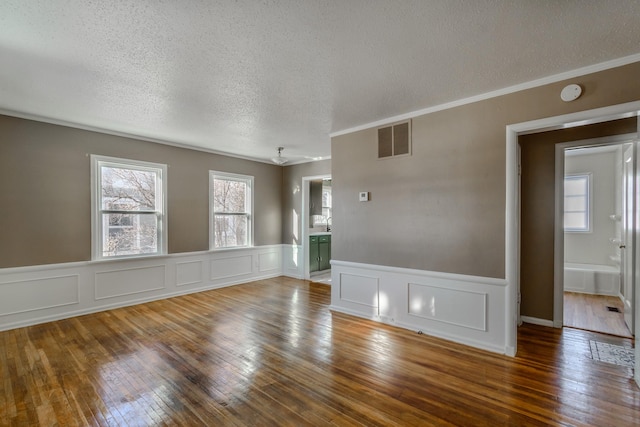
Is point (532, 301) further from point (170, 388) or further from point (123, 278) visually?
point (123, 278)

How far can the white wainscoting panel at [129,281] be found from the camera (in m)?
4.36

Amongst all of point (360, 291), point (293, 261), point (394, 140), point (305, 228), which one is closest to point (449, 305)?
point (360, 291)

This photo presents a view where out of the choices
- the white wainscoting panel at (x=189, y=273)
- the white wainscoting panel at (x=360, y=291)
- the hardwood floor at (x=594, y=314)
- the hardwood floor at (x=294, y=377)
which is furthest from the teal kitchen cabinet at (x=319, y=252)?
the hardwood floor at (x=594, y=314)

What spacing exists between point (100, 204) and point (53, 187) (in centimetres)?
57

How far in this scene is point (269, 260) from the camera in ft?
22.3

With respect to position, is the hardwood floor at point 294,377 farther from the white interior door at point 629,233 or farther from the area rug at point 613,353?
the white interior door at point 629,233

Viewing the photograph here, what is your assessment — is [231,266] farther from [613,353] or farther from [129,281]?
[613,353]

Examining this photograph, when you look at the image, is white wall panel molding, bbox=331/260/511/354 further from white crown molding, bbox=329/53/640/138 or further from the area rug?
white crown molding, bbox=329/53/640/138

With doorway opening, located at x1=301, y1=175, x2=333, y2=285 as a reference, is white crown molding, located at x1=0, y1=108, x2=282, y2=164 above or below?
above

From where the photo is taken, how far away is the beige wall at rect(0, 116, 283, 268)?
3658mm

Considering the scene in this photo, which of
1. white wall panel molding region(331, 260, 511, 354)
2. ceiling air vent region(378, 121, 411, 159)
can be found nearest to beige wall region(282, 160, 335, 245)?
white wall panel molding region(331, 260, 511, 354)

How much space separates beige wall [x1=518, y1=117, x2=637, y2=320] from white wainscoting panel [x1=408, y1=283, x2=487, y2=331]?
47.6 inches

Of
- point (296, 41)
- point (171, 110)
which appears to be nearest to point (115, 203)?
point (171, 110)

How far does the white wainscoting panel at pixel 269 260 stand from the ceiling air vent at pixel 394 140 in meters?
3.88
